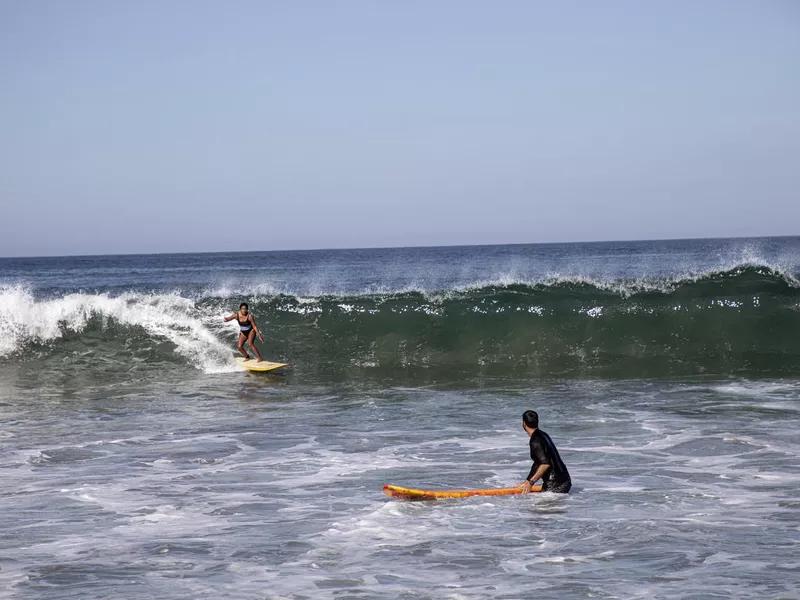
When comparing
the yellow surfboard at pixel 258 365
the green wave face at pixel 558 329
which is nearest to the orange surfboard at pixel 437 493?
Result: the green wave face at pixel 558 329

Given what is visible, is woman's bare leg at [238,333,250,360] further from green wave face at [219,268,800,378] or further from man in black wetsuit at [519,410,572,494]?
man in black wetsuit at [519,410,572,494]

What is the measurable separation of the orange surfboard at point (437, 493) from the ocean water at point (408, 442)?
5.4 inches

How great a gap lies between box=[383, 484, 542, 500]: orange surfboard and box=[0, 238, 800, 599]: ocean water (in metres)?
0.14

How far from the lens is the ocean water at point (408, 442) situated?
7.86m

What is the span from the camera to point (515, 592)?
7.21 metres

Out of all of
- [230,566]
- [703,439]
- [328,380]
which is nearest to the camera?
[230,566]

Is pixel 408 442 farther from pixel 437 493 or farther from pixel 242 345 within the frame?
pixel 242 345

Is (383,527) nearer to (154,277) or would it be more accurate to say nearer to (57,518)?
(57,518)

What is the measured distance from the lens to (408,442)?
45.6ft

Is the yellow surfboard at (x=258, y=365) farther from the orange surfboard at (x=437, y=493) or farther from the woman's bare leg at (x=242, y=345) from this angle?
the orange surfboard at (x=437, y=493)

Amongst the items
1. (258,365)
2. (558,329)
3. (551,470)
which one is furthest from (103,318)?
(551,470)

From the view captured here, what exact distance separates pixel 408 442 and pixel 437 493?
3676 millimetres

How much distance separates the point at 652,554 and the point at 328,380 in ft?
47.7

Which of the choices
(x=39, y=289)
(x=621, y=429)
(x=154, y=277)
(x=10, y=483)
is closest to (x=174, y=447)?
(x=10, y=483)
